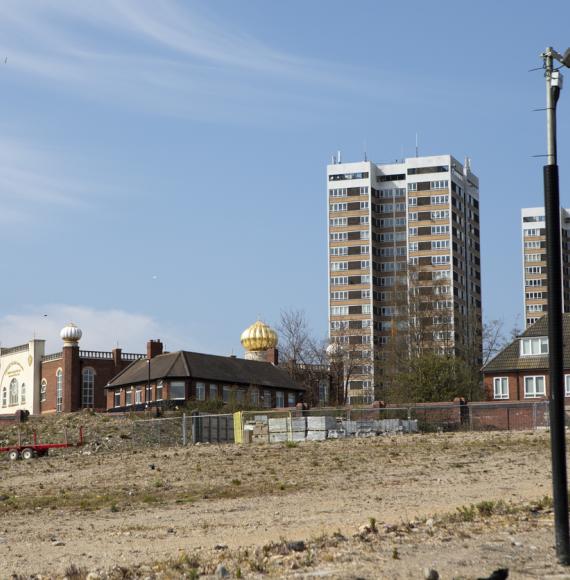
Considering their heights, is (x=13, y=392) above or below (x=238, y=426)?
above

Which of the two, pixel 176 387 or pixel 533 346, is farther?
pixel 176 387

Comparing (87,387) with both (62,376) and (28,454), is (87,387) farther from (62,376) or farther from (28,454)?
(28,454)

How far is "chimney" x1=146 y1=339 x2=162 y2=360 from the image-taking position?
108 m

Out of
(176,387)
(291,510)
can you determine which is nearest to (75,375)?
(176,387)

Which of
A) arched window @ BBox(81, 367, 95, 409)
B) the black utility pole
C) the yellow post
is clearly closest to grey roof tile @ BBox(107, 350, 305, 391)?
arched window @ BBox(81, 367, 95, 409)

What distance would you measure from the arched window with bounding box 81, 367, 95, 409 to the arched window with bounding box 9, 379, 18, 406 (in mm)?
10704

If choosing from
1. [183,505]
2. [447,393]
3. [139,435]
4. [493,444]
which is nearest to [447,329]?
[447,393]

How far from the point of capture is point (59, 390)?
113m

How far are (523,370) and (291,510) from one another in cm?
5674

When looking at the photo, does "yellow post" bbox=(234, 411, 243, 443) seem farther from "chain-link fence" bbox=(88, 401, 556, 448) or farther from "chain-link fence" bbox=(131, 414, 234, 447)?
"chain-link fence" bbox=(131, 414, 234, 447)

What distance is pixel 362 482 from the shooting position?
35.5 m

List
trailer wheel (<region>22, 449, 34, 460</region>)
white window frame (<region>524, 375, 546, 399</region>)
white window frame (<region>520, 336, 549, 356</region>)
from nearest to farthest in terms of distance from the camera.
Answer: trailer wheel (<region>22, 449, 34, 460</region>)
white window frame (<region>524, 375, 546, 399</region>)
white window frame (<region>520, 336, 549, 356</region>)

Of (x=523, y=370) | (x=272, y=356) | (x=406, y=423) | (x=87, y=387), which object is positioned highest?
(x=272, y=356)

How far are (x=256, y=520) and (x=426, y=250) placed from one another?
15223 centimetres
